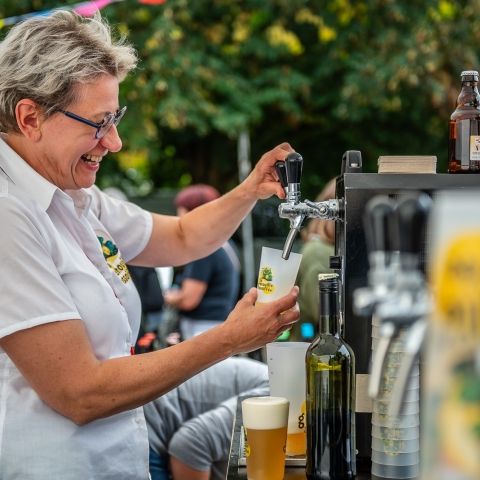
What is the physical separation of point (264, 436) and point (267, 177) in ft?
2.63

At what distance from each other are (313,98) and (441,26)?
1942 millimetres

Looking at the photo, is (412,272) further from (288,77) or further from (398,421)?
(288,77)

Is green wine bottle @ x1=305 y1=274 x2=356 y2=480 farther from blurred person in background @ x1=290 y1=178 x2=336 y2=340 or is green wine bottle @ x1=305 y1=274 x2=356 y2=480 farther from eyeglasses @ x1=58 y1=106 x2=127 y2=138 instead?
blurred person in background @ x1=290 y1=178 x2=336 y2=340

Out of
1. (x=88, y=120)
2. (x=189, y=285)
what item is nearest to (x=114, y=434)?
(x=88, y=120)

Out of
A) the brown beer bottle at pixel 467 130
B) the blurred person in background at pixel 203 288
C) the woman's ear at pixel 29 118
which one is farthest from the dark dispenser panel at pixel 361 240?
the blurred person in background at pixel 203 288

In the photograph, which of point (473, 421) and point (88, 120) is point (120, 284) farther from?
point (473, 421)

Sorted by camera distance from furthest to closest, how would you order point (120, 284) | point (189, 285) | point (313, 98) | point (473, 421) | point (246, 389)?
point (313, 98)
point (189, 285)
point (246, 389)
point (120, 284)
point (473, 421)

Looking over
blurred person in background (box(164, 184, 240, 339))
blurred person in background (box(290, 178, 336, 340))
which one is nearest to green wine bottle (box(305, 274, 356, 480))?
blurred person in background (box(290, 178, 336, 340))

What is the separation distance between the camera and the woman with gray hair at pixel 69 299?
1.48 meters

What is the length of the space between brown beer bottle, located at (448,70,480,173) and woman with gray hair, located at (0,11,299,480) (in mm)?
477

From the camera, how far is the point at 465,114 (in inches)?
65.0

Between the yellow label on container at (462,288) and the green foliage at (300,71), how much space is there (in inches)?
301

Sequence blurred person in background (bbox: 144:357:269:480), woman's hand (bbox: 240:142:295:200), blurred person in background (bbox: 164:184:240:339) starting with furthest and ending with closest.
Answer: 1. blurred person in background (bbox: 164:184:240:339)
2. blurred person in background (bbox: 144:357:269:480)
3. woman's hand (bbox: 240:142:295:200)

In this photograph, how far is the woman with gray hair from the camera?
1.48 meters
